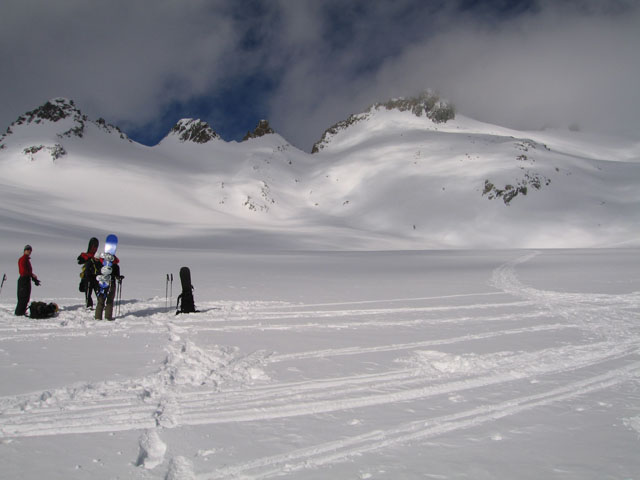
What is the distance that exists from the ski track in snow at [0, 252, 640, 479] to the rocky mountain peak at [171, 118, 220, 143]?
156m

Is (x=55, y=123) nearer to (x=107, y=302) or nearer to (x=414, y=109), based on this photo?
(x=107, y=302)

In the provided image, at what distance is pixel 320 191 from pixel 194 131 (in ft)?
236

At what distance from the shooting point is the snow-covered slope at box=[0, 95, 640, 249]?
232 ft

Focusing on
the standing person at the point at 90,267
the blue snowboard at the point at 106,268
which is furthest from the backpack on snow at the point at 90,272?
the blue snowboard at the point at 106,268

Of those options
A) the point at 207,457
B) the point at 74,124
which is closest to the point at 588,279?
the point at 207,457

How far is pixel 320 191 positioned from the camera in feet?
385

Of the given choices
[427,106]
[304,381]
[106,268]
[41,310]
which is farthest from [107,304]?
[427,106]

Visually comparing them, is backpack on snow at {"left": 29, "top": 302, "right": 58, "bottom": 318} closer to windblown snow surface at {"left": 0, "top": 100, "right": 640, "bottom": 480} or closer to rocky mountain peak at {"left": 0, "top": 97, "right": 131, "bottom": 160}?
windblown snow surface at {"left": 0, "top": 100, "right": 640, "bottom": 480}

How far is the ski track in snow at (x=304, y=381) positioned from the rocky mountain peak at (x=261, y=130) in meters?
171

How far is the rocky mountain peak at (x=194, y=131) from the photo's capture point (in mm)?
155212

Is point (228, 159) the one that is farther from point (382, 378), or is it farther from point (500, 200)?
point (382, 378)

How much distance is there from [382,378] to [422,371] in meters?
0.77

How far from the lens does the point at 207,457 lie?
142 inches

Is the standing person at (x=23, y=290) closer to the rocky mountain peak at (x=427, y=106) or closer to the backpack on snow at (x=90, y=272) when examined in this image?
the backpack on snow at (x=90, y=272)
